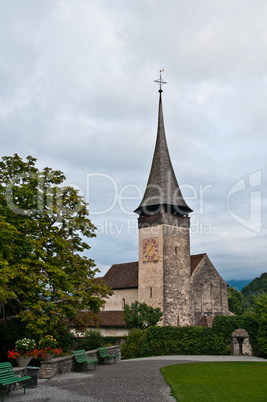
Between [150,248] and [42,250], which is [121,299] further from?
[42,250]

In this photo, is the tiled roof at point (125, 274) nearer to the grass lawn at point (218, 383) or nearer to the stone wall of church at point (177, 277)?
the stone wall of church at point (177, 277)

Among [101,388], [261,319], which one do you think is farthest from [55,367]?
[261,319]

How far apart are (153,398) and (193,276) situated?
105 feet

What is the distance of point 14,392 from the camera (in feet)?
40.9

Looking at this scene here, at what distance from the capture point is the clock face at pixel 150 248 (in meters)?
42.2

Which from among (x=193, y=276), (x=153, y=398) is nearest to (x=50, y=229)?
(x=153, y=398)

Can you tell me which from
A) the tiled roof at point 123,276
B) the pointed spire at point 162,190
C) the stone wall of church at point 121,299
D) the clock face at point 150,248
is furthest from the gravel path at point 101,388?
the tiled roof at point 123,276

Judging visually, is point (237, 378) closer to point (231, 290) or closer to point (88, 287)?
point (88, 287)

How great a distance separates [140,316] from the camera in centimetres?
3322

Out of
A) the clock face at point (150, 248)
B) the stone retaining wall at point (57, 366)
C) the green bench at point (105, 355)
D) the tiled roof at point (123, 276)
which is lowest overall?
the green bench at point (105, 355)

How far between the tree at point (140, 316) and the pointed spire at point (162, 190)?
1260cm

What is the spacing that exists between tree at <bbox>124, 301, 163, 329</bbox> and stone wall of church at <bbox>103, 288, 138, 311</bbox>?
9.65 meters

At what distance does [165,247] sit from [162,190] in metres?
6.71

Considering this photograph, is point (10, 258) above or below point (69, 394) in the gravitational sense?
above
